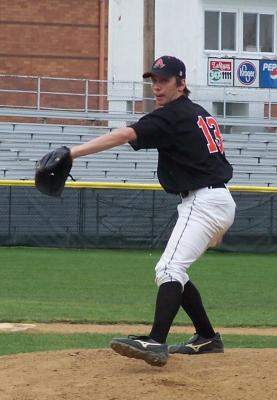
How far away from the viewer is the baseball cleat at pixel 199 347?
6.53 meters

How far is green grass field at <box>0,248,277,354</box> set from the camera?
995 cm

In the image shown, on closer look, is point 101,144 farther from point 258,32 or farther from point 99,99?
point 258,32

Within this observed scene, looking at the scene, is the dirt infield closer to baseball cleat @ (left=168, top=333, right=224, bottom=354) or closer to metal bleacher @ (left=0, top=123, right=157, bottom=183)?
baseball cleat @ (left=168, top=333, right=224, bottom=354)

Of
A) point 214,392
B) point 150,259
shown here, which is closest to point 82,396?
point 214,392

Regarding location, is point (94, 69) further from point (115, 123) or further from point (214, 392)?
point (214, 392)

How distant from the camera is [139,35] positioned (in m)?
29.3

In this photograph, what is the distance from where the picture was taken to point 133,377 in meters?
5.57

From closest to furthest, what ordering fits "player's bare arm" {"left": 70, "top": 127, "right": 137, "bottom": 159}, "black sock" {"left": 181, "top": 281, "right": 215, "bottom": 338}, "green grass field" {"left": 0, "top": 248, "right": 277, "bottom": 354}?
"player's bare arm" {"left": 70, "top": 127, "right": 137, "bottom": 159}, "black sock" {"left": 181, "top": 281, "right": 215, "bottom": 338}, "green grass field" {"left": 0, "top": 248, "right": 277, "bottom": 354}

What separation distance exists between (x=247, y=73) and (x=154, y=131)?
871 inches

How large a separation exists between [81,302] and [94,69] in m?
17.0

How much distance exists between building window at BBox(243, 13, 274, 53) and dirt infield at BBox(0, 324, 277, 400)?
77.4 ft

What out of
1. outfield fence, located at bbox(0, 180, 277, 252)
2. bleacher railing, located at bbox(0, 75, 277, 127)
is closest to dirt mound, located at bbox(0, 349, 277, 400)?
outfield fence, located at bbox(0, 180, 277, 252)

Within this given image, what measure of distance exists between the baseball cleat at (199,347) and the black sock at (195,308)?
1.4 inches

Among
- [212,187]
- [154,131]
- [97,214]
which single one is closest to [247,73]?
[97,214]
